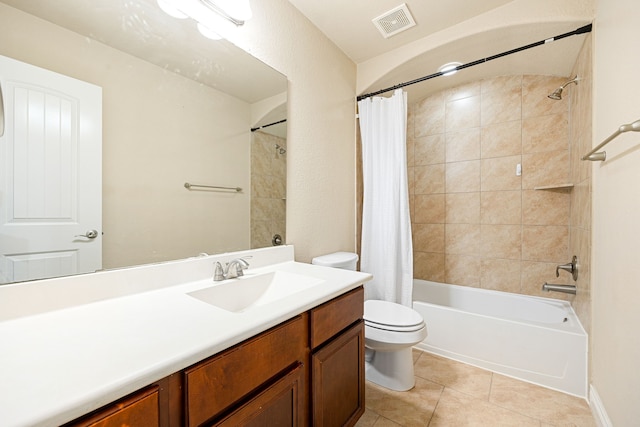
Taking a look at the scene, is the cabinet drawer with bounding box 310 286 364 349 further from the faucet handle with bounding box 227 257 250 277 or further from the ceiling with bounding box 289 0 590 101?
the ceiling with bounding box 289 0 590 101

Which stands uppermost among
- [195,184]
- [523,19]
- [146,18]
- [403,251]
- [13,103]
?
[523,19]

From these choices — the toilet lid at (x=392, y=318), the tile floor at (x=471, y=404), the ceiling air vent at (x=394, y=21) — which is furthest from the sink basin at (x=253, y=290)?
the ceiling air vent at (x=394, y=21)

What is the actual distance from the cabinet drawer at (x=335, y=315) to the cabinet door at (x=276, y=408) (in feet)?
0.44

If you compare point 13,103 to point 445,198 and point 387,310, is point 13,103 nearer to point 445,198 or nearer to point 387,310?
point 387,310

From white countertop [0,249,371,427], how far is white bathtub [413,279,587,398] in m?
1.49

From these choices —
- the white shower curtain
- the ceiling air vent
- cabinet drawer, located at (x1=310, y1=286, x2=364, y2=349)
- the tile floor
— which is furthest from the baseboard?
the ceiling air vent

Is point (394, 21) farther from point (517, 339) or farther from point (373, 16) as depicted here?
point (517, 339)

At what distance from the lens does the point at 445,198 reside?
2.61m

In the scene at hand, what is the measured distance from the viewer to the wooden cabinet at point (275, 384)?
54 centimetres

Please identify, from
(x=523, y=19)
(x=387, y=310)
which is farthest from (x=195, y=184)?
(x=523, y=19)

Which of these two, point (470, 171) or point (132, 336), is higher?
point (470, 171)

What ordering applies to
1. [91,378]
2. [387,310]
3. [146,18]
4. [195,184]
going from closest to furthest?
[91,378] → [146,18] → [195,184] → [387,310]

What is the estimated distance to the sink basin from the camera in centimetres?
107

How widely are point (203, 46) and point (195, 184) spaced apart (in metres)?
0.66
